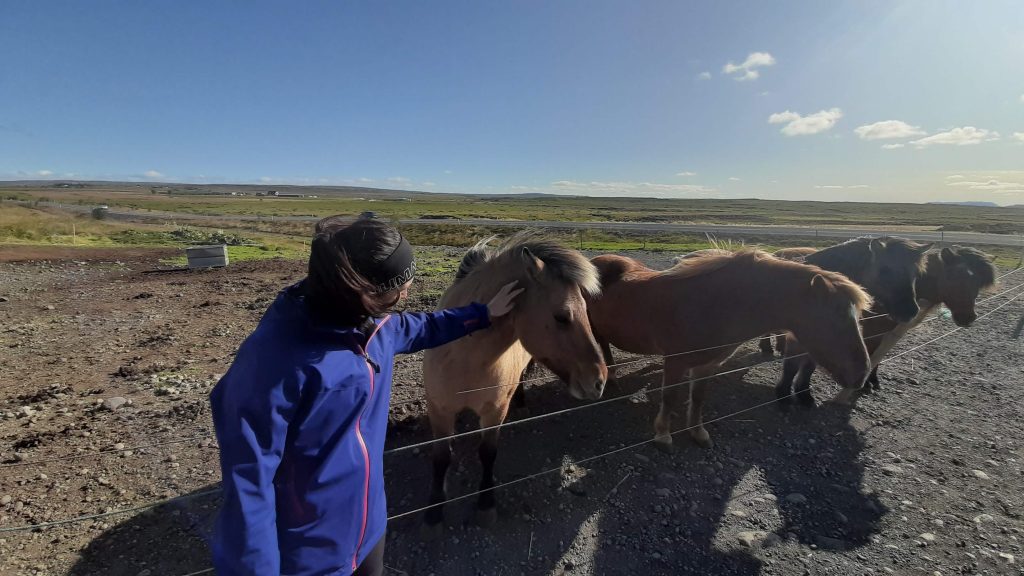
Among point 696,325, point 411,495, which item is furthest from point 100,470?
point 696,325

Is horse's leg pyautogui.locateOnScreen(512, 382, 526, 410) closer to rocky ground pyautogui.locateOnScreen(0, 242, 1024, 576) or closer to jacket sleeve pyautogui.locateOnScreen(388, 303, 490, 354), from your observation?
rocky ground pyautogui.locateOnScreen(0, 242, 1024, 576)

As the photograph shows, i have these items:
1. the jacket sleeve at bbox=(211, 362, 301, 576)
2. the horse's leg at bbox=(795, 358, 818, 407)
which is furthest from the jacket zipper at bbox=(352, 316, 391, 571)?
the horse's leg at bbox=(795, 358, 818, 407)

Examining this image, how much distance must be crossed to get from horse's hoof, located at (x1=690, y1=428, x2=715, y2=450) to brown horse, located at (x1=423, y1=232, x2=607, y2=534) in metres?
2.25

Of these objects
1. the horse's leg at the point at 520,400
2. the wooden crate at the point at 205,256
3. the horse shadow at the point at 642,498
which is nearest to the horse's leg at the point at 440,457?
the horse shadow at the point at 642,498

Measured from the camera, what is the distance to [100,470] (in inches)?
150

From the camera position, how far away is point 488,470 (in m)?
3.65

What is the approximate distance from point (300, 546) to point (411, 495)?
7.53 feet

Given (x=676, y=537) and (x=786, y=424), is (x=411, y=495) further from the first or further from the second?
(x=786, y=424)

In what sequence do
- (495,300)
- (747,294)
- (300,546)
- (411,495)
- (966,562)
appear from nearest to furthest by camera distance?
(300,546)
(495,300)
(966,562)
(411,495)
(747,294)

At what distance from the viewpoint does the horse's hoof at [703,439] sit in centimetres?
459

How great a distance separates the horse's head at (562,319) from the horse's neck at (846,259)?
4.66 m

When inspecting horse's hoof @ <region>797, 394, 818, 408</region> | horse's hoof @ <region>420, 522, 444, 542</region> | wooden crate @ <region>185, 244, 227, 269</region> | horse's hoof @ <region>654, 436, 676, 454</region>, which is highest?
wooden crate @ <region>185, 244, 227, 269</region>

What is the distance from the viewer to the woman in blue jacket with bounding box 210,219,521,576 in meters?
1.38

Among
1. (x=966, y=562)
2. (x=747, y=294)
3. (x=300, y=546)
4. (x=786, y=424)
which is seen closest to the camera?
(x=300, y=546)
